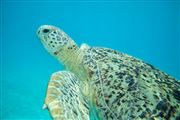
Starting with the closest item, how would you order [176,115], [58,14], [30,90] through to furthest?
1. [176,115]
2. [30,90]
3. [58,14]

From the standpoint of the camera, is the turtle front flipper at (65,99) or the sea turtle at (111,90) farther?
the turtle front flipper at (65,99)

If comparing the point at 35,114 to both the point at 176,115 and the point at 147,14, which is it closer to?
the point at 176,115

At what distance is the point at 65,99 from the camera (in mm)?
2398

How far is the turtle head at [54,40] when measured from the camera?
10.2 ft

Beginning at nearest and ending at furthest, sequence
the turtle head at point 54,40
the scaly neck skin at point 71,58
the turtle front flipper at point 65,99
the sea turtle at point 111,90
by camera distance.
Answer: the sea turtle at point 111,90
the turtle front flipper at point 65,99
the scaly neck skin at point 71,58
the turtle head at point 54,40

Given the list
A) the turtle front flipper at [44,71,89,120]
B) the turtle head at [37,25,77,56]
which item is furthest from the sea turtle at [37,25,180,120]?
the turtle head at [37,25,77,56]

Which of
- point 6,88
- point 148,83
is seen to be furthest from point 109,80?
point 6,88

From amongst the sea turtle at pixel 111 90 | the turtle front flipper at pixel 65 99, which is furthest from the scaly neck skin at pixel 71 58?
the turtle front flipper at pixel 65 99

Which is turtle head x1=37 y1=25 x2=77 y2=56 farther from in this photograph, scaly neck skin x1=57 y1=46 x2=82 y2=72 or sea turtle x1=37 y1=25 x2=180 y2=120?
sea turtle x1=37 y1=25 x2=180 y2=120

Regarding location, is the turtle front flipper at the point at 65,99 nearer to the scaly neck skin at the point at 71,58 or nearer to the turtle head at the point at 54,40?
the scaly neck skin at the point at 71,58

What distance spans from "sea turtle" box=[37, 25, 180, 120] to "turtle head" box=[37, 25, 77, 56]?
0.90 feet

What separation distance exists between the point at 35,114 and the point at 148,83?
941 cm

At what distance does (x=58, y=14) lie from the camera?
2784 cm

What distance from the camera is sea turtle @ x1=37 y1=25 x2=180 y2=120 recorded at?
192 centimetres
